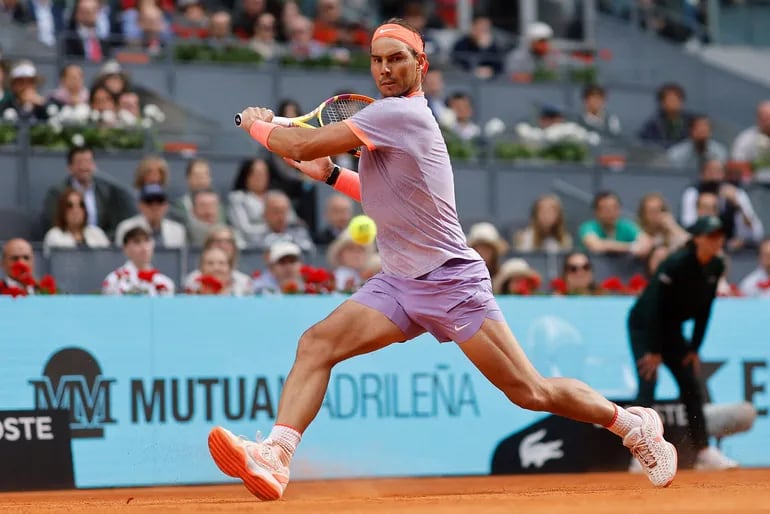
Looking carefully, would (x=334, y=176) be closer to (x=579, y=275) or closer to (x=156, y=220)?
(x=579, y=275)

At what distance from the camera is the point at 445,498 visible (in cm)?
796

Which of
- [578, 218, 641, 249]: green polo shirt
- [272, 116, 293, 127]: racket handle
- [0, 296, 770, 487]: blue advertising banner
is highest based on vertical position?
[272, 116, 293, 127]: racket handle

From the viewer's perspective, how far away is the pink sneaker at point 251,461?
6977 millimetres

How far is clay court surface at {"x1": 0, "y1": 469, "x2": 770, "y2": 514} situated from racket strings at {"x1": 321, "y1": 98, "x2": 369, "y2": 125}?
2.06 metres

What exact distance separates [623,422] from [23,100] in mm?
7712

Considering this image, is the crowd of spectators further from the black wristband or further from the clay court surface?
the black wristband

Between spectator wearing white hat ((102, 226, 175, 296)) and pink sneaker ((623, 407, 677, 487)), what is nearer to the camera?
pink sneaker ((623, 407, 677, 487))

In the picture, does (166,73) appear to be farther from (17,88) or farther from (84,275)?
(84,275)

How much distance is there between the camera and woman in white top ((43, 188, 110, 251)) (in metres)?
12.0

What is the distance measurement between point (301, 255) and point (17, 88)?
3212mm

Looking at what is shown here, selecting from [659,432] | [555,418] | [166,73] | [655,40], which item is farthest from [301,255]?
[655,40]

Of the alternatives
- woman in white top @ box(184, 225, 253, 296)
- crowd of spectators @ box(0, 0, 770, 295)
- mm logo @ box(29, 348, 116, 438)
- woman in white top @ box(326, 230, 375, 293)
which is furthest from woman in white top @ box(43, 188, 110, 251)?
mm logo @ box(29, 348, 116, 438)

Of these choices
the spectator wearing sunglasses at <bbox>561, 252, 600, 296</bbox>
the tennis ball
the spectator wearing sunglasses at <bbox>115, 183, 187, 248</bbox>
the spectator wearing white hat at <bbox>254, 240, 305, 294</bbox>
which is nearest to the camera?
the tennis ball

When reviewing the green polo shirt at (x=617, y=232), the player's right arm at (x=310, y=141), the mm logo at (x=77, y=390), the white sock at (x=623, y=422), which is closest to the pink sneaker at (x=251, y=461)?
the player's right arm at (x=310, y=141)
